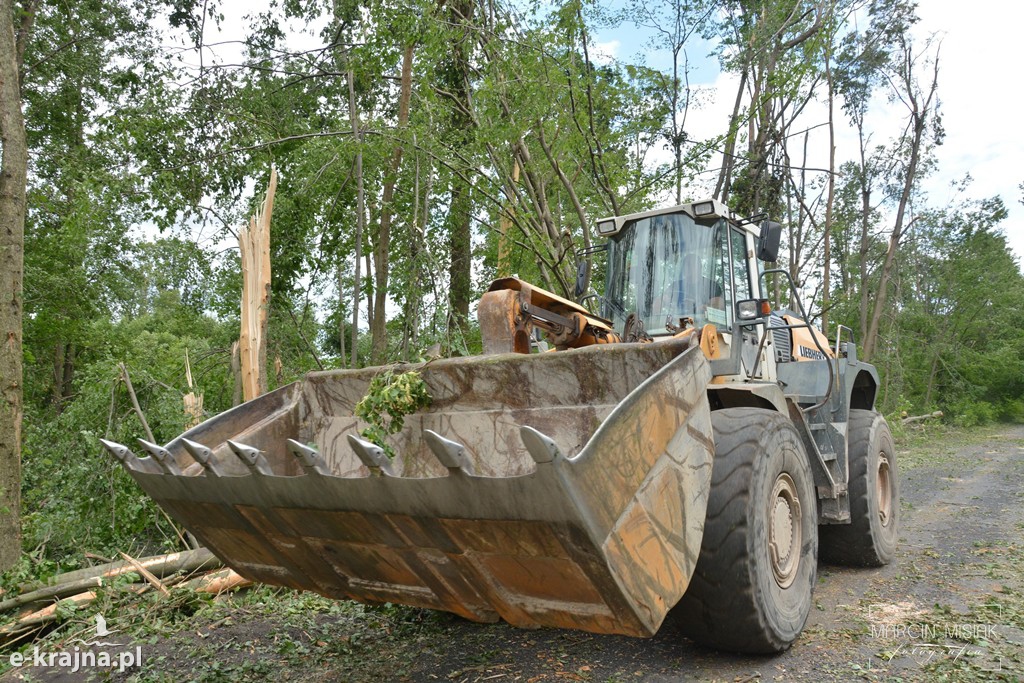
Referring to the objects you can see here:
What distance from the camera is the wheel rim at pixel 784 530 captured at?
171 inches

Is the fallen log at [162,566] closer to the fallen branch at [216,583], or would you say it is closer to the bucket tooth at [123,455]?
the fallen branch at [216,583]

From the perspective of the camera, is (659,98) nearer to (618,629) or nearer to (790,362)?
(790,362)

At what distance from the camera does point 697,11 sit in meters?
16.6

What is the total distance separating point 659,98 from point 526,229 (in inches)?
250

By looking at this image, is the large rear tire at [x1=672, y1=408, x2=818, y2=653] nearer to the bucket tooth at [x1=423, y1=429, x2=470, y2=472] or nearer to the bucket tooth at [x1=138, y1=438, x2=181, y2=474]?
the bucket tooth at [x1=423, y1=429, x2=470, y2=472]

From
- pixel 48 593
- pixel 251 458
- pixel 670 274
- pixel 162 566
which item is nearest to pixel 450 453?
pixel 251 458

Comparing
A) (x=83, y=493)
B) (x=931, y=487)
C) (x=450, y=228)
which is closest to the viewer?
(x=83, y=493)

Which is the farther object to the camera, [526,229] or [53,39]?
[53,39]

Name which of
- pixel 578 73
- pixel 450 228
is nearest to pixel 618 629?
pixel 578 73

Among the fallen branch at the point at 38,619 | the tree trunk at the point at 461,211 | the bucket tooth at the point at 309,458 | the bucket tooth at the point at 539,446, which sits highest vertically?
the tree trunk at the point at 461,211

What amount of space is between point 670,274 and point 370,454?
3130 mm

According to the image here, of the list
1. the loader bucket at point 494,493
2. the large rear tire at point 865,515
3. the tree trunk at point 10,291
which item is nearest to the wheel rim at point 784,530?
the loader bucket at point 494,493

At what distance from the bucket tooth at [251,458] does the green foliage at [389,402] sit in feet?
3.21

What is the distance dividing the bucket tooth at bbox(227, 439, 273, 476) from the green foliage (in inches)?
38.5
